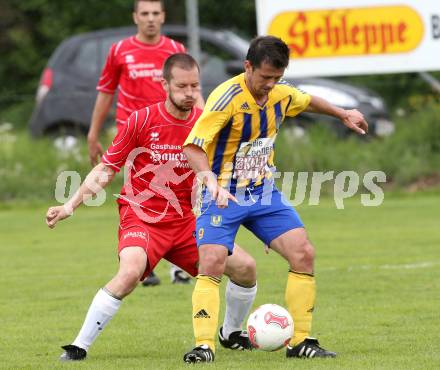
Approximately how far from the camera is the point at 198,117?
22.6ft

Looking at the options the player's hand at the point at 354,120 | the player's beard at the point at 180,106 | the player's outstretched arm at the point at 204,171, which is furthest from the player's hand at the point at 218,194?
the player's hand at the point at 354,120

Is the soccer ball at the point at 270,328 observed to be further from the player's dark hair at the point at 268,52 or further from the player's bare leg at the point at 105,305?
the player's dark hair at the point at 268,52

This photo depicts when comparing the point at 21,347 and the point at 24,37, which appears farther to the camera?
the point at 24,37

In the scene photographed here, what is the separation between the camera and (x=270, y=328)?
6445 millimetres

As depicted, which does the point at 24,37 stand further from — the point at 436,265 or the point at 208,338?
the point at 208,338

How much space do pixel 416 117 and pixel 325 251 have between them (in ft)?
22.2

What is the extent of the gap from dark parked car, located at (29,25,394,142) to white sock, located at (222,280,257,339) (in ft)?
35.3

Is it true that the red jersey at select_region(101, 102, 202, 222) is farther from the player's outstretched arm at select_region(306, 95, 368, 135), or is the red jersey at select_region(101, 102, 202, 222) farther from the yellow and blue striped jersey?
the player's outstretched arm at select_region(306, 95, 368, 135)

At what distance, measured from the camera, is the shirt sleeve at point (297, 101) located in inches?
261

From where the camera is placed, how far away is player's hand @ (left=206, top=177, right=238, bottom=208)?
5977 millimetres

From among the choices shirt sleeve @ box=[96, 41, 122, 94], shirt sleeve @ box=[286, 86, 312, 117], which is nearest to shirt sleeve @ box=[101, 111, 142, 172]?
shirt sleeve @ box=[286, 86, 312, 117]

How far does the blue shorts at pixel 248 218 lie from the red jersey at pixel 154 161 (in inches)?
16.1

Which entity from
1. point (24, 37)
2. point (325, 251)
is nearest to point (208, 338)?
point (325, 251)

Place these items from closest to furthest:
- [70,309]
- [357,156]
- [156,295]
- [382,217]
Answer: [70,309] < [156,295] < [382,217] < [357,156]
